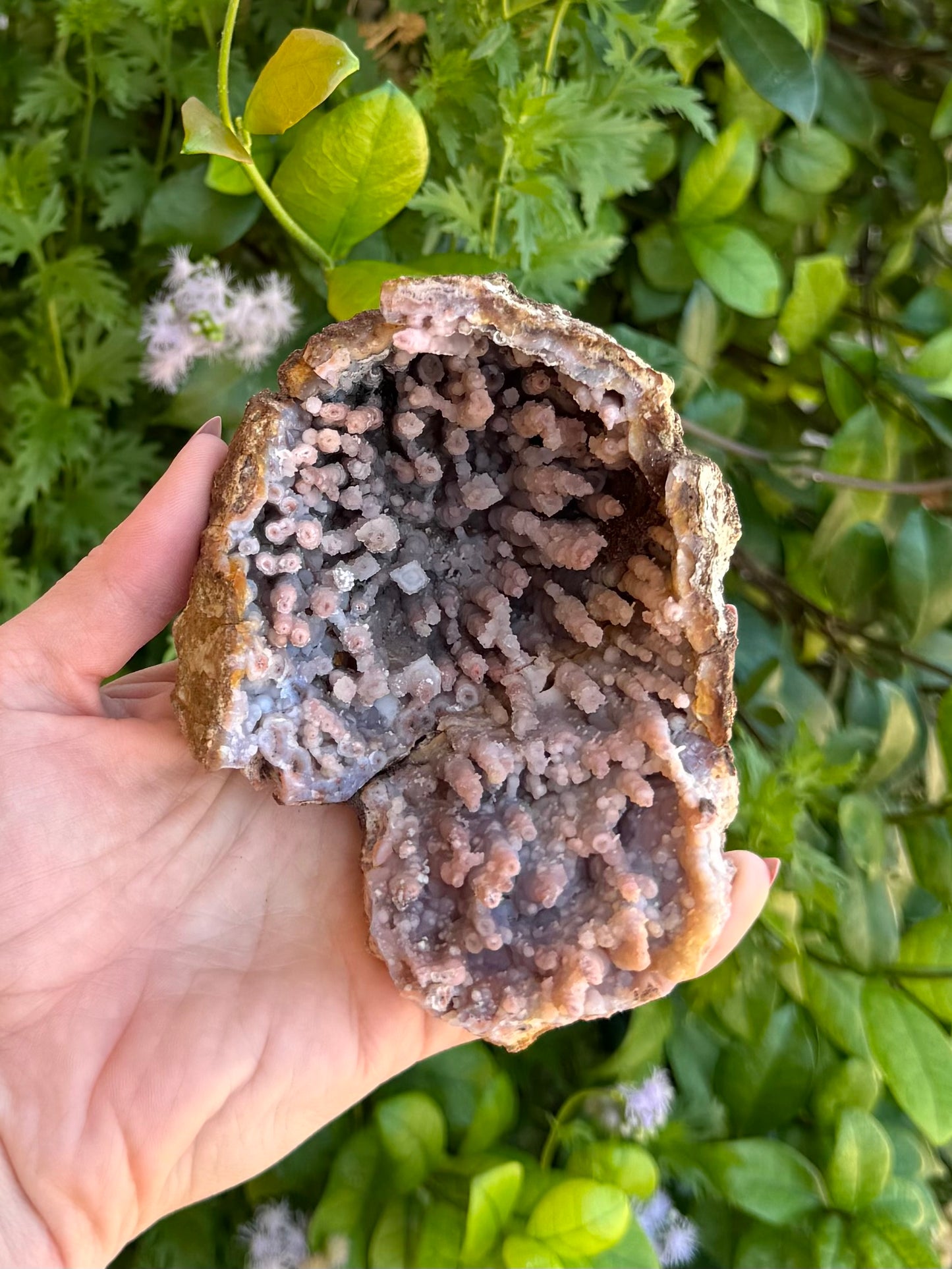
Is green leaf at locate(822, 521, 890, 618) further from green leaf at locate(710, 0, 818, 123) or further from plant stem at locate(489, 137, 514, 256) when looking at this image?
plant stem at locate(489, 137, 514, 256)

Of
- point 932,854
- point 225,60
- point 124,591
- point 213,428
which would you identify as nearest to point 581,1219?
point 932,854

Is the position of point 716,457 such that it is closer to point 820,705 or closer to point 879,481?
point 879,481

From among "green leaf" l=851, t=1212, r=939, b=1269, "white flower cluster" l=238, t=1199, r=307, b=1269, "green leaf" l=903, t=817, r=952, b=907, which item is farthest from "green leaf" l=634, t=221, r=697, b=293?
"white flower cluster" l=238, t=1199, r=307, b=1269

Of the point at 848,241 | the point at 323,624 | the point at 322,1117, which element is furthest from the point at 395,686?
the point at 848,241

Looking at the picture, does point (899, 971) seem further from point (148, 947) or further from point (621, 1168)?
point (148, 947)

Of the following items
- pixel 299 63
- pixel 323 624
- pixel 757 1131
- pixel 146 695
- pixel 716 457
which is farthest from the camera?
pixel 716 457

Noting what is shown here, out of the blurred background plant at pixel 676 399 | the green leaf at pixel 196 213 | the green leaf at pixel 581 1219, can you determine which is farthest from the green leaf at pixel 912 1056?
the green leaf at pixel 196 213
